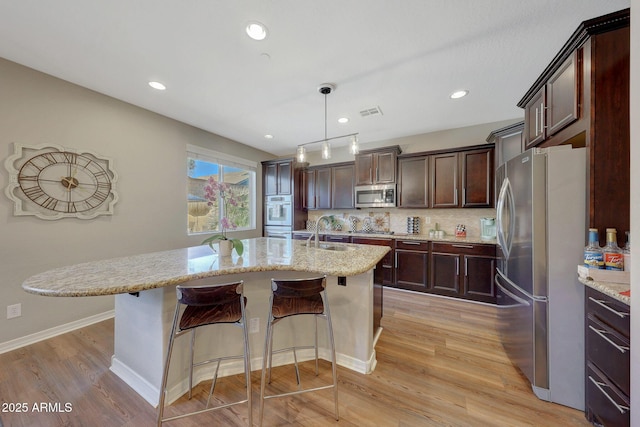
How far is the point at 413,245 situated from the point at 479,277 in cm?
94

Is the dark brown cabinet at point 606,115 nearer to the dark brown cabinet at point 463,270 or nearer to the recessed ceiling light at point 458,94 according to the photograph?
the recessed ceiling light at point 458,94

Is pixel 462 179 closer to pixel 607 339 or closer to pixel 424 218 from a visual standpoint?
pixel 424 218

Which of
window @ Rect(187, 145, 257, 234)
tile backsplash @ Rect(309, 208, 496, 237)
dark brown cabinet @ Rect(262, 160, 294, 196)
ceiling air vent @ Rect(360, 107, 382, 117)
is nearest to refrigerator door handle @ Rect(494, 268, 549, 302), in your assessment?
tile backsplash @ Rect(309, 208, 496, 237)

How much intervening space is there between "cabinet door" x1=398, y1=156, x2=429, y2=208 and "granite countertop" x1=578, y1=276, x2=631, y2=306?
8.29 ft

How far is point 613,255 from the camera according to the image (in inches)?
50.3

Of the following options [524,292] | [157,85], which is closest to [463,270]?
[524,292]

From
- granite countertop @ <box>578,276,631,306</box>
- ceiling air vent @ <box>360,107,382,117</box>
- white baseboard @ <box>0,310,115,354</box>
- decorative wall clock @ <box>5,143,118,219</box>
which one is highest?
ceiling air vent @ <box>360,107,382,117</box>

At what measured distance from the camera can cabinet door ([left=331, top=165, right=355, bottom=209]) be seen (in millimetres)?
4465

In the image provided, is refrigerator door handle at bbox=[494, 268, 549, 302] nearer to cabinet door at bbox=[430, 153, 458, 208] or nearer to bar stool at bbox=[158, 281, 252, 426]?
cabinet door at bbox=[430, 153, 458, 208]

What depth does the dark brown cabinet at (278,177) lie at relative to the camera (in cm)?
477

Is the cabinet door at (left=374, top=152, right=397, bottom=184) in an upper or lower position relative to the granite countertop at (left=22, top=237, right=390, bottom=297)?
upper

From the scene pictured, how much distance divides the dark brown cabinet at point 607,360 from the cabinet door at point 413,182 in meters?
2.50

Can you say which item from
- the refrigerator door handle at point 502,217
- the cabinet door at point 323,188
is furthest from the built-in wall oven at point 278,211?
the refrigerator door handle at point 502,217

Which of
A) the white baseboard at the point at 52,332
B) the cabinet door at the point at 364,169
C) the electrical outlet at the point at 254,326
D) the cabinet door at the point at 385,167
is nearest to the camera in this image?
the electrical outlet at the point at 254,326
